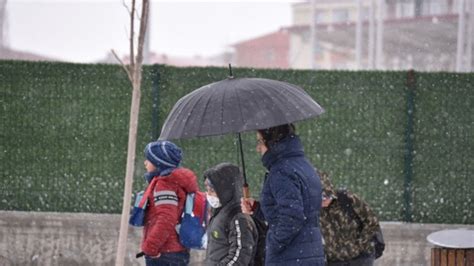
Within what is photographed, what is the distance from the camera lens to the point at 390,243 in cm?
1080

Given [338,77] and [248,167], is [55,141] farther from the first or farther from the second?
[338,77]

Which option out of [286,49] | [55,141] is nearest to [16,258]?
[55,141]

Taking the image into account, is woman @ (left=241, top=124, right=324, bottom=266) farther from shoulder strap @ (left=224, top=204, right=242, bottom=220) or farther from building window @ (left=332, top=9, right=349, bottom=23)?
building window @ (left=332, top=9, right=349, bottom=23)

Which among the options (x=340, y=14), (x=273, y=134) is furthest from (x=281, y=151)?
(x=340, y=14)

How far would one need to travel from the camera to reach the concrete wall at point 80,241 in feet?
35.4

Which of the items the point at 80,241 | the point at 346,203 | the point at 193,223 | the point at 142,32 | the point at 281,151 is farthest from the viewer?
the point at 80,241

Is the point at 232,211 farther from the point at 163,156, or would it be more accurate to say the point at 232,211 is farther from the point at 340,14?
the point at 340,14

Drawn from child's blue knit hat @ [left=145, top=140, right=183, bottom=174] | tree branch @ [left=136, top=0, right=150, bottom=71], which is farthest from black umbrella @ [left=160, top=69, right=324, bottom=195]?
tree branch @ [left=136, top=0, right=150, bottom=71]

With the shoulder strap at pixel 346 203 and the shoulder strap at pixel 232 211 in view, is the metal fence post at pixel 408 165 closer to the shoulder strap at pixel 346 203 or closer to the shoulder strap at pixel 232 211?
the shoulder strap at pixel 346 203

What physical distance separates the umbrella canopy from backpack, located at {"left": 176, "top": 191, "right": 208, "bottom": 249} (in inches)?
60.7

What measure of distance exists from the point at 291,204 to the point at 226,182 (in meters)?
1.24

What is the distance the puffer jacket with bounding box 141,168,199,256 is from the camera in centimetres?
761

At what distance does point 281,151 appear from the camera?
19.7 feet

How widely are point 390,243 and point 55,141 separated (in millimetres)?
3980
